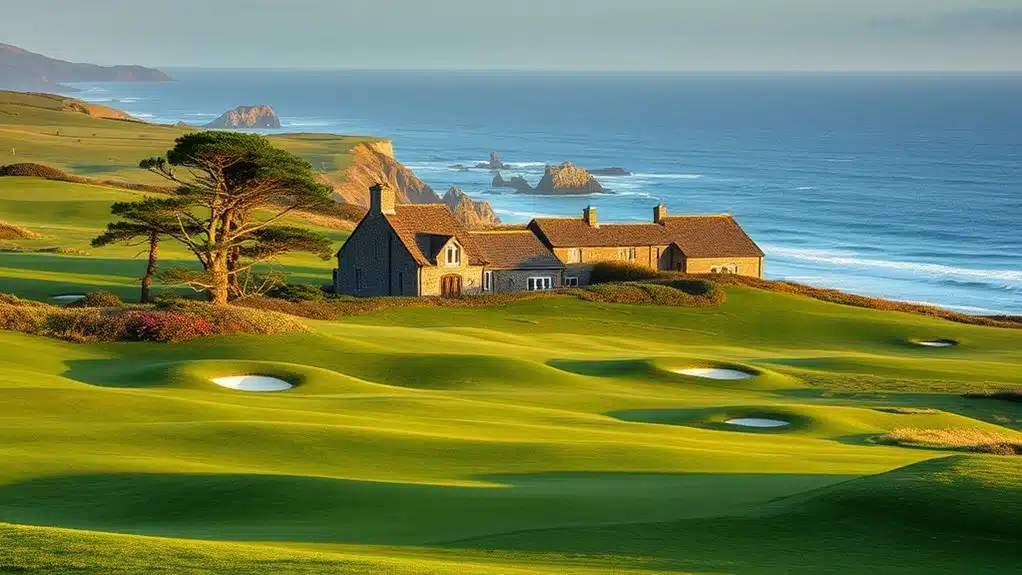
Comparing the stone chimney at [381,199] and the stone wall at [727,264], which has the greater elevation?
the stone chimney at [381,199]

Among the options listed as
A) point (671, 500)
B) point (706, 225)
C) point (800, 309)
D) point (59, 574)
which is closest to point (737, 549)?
point (671, 500)

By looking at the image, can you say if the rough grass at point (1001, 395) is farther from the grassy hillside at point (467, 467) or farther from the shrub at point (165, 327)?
the shrub at point (165, 327)

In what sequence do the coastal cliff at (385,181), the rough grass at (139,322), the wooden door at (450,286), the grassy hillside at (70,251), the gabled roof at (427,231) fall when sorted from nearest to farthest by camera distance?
the rough grass at (139,322), the grassy hillside at (70,251), the gabled roof at (427,231), the wooden door at (450,286), the coastal cliff at (385,181)

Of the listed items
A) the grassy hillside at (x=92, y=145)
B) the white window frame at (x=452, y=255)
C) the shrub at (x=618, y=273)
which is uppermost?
the grassy hillside at (x=92, y=145)

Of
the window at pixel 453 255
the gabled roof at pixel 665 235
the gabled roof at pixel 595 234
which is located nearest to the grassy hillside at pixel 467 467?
the window at pixel 453 255

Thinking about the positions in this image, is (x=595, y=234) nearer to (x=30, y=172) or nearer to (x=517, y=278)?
(x=517, y=278)

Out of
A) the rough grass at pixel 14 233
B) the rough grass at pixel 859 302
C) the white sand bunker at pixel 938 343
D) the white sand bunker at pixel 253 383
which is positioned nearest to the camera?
the white sand bunker at pixel 253 383

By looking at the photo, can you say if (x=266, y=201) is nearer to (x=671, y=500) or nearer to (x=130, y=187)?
(x=671, y=500)

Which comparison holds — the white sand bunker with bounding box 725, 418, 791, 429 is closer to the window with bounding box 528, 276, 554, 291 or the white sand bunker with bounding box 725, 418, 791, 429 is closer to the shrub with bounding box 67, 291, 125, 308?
the shrub with bounding box 67, 291, 125, 308

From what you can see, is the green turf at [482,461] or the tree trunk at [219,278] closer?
the green turf at [482,461]
